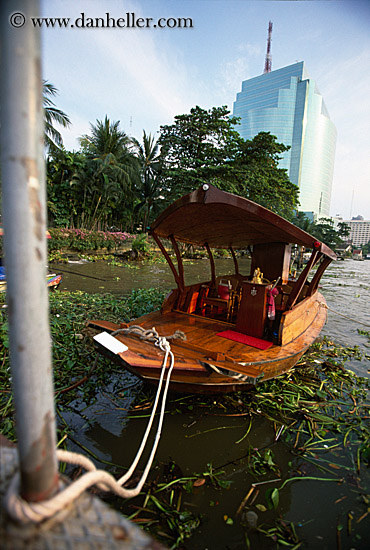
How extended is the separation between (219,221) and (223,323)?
70.6 inches

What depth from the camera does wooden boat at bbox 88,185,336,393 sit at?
3.05 m

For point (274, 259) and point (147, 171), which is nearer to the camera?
point (274, 259)

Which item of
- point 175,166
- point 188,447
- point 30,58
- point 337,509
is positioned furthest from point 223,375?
point 175,166

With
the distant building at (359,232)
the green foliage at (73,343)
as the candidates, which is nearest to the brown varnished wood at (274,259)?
the green foliage at (73,343)

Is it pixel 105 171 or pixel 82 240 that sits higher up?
pixel 105 171

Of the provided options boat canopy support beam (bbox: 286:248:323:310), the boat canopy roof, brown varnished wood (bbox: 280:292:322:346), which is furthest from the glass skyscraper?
boat canopy support beam (bbox: 286:248:323:310)

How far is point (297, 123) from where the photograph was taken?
99.2 m

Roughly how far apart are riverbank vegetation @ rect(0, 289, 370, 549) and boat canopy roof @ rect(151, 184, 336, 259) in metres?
2.26

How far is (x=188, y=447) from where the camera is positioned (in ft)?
9.89

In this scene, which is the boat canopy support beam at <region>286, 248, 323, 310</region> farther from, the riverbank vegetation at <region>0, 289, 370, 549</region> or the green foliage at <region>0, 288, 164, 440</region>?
the green foliage at <region>0, 288, 164, 440</region>

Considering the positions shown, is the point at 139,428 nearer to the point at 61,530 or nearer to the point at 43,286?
the point at 61,530

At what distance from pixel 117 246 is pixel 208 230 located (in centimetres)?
1825

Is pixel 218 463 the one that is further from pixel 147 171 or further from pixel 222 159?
pixel 147 171

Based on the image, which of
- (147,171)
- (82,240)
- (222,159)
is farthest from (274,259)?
(147,171)
